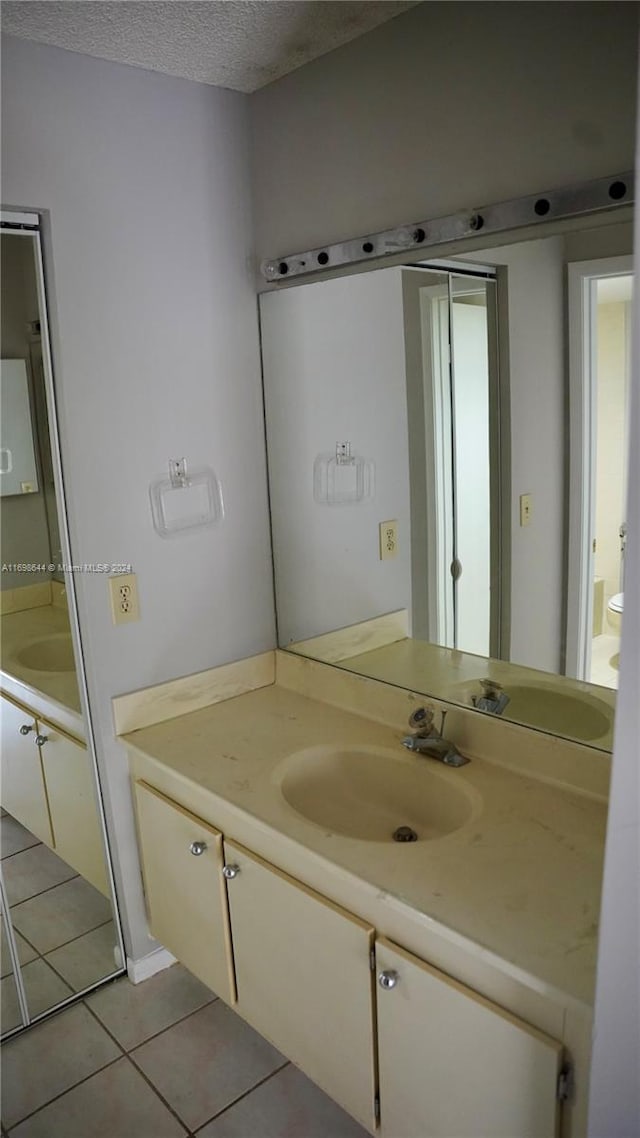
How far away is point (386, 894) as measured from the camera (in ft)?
4.54

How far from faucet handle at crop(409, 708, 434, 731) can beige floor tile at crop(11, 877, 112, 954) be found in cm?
102

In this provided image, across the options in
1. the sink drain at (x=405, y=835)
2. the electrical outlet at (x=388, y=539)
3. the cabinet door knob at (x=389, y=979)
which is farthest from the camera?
the electrical outlet at (x=388, y=539)

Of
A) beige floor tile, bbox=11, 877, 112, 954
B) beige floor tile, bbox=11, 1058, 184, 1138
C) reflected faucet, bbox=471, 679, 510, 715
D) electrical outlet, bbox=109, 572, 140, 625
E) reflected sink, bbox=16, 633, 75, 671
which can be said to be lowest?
beige floor tile, bbox=11, 1058, 184, 1138

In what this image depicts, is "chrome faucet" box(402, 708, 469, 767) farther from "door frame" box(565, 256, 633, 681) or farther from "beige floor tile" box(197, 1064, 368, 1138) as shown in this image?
"beige floor tile" box(197, 1064, 368, 1138)

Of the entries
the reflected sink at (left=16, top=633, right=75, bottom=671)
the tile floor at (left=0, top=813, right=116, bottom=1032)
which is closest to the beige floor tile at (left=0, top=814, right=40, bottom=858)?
the tile floor at (left=0, top=813, right=116, bottom=1032)

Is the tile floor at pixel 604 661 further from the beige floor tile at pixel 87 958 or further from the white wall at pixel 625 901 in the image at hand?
the beige floor tile at pixel 87 958

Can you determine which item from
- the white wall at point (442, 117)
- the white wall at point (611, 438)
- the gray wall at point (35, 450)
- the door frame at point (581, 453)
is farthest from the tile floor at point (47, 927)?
the white wall at point (442, 117)

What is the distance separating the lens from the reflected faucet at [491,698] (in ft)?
5.92

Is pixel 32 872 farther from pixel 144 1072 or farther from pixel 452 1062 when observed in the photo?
pixel 452 1062

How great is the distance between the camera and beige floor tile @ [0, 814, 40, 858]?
2.01m

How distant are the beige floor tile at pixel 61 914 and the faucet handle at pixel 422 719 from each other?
3.36 ft

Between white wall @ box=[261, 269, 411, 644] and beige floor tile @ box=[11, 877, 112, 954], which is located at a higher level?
white wall @ box=[261, 269, 411, 644]

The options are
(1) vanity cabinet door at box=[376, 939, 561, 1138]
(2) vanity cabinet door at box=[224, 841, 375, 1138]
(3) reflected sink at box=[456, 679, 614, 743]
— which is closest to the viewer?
(1) vanity cabinet door at box=[376, 939, 561, 1138]

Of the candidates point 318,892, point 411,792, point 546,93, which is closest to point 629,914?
point 318,892
